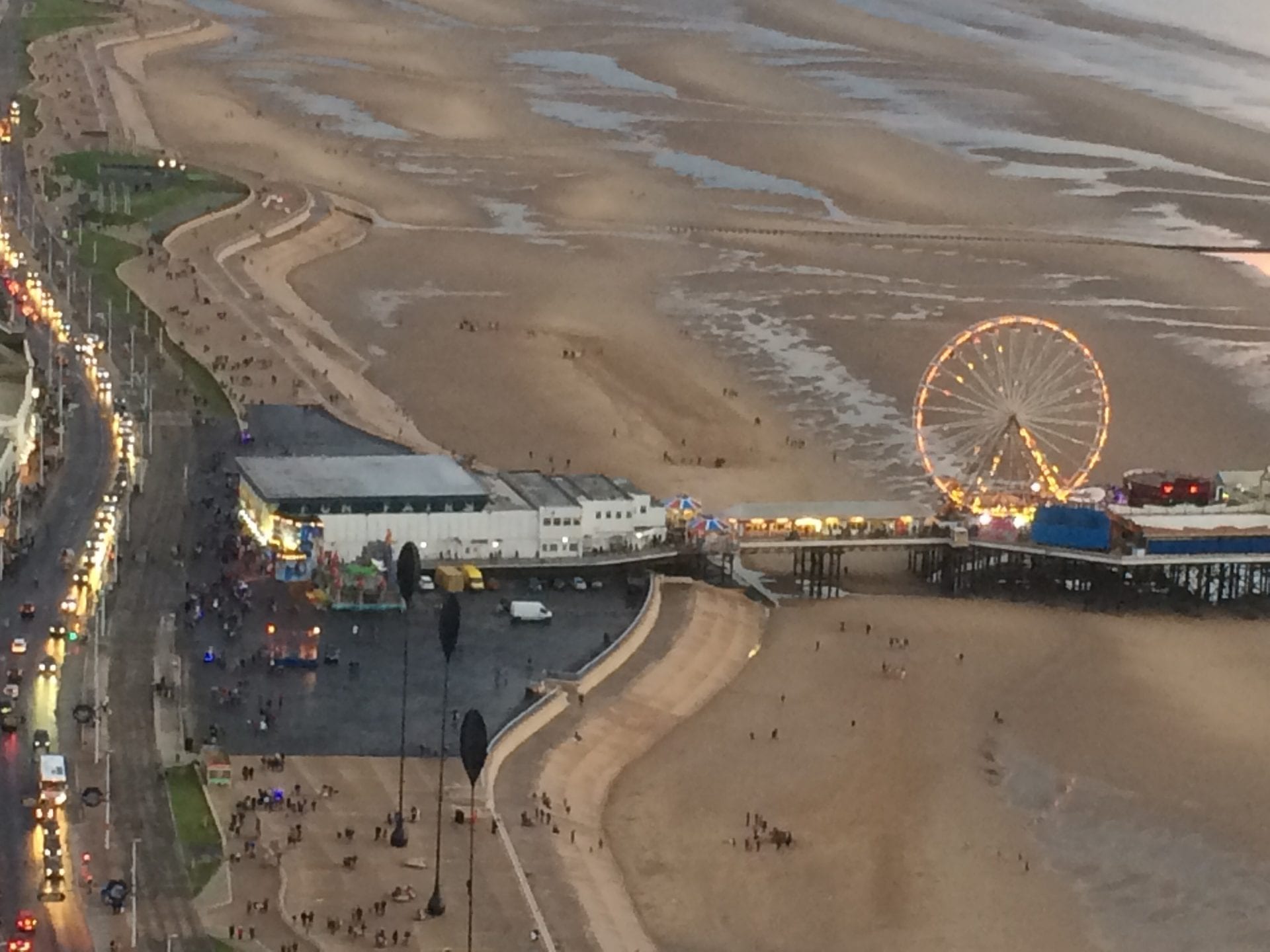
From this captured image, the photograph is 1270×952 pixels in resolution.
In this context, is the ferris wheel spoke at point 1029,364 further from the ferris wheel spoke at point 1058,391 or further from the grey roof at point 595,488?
the grey roof at point 595,488

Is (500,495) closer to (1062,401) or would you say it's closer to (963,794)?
(963,794)

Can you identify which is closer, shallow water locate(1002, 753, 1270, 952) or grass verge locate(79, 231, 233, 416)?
shallow water locate(1002, 753, 1270, 952)

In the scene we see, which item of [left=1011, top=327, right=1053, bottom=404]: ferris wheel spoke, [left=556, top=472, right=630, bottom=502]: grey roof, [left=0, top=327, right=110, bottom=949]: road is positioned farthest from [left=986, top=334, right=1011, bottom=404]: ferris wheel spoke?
[left=0, top=327, right=110, bottom=949]: road

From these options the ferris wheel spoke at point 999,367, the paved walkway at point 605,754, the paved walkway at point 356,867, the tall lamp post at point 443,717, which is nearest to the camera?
the paved walkway at point 356,867

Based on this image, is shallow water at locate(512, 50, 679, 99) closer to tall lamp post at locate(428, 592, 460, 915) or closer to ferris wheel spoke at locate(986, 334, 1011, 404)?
ferris wheel spoke at locate(986, 334, 1011, 404)

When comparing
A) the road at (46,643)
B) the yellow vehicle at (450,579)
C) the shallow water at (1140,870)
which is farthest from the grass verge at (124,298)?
the shallow water at (1140,870)

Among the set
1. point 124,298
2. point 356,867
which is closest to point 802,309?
point 124,298
